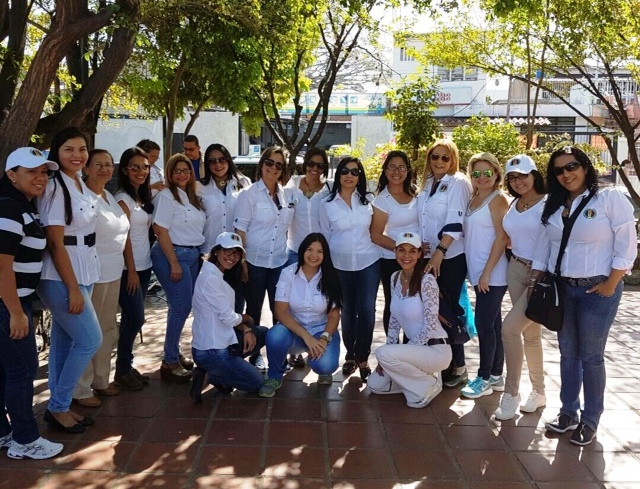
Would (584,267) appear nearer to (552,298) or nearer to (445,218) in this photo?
(552,298)

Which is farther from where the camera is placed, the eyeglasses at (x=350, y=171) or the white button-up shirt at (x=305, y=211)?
the white button-up shirt at (x=305, y=211)

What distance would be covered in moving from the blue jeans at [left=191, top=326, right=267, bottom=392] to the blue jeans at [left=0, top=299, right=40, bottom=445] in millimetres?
1203

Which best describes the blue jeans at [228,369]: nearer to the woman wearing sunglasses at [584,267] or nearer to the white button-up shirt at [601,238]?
the woman wearing sunglasses at [584,267]

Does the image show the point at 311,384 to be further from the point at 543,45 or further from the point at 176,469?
the point at 543,45

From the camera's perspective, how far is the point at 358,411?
4.74m

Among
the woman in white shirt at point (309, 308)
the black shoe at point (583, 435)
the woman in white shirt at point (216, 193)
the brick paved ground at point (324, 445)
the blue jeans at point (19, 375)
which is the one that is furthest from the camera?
the woman in white shirt at point (216, 193)

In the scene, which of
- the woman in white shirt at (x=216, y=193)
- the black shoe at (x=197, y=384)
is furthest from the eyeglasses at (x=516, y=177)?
the black shoe at (x=197, y=384)

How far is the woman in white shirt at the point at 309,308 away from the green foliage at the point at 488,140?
312 inches

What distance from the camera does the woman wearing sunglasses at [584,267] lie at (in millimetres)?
3982

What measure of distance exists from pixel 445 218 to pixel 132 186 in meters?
2.27

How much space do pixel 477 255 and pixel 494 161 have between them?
0.66 m

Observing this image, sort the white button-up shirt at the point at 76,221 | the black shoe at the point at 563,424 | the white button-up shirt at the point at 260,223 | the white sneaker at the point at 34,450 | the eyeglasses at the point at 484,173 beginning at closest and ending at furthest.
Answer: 1. the white sneaker at the point at 34,450
2. the white button-up shirt at the point at 76,221
3. the black shoe at the point at 563,424
4. the eyeglasses at the point at 484,173
5. the white button-up shirt at the point at 260,223

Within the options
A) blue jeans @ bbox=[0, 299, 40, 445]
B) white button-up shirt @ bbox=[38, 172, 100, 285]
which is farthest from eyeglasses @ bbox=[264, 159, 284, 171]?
blue jeans @ bbox=[0, 299, 40, 445]

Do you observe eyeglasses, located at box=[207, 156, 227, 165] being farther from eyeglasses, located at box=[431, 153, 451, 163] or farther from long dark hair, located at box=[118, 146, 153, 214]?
eyeglasses, located at box=[431, 153, 451, 163]
